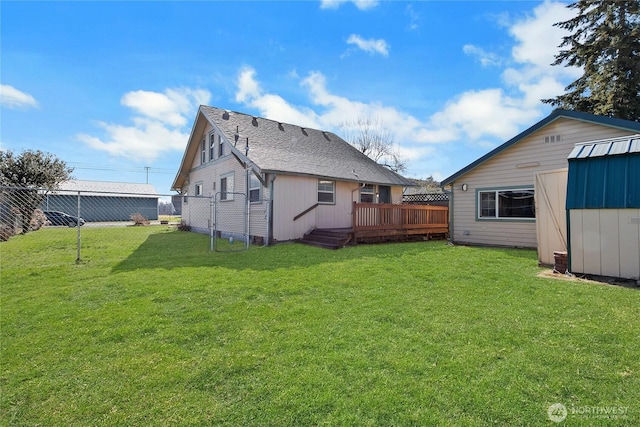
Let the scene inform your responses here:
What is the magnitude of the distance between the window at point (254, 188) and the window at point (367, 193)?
16.3 ft

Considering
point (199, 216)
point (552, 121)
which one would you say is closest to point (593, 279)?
point (552, 121)

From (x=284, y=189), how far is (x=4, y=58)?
8827mm

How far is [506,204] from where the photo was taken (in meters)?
10.0

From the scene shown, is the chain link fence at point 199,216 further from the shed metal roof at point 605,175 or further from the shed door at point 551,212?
the shed metal roof at point 605,175

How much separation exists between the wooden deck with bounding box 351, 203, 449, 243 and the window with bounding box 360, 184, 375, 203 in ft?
9.13

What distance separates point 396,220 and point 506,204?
3.68 metres

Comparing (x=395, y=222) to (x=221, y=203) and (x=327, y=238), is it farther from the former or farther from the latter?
(x=221, y=203)

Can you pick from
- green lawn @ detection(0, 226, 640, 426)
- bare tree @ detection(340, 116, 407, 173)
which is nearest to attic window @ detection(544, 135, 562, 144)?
green lawn @ detection(0, 226, 640, 426)

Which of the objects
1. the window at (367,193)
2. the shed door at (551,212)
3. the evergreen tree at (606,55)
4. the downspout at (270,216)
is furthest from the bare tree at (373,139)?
the shed door at (551,212)

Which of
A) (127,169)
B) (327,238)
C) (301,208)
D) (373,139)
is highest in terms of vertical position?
(127,169)

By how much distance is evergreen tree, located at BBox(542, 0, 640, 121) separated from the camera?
13867 mm

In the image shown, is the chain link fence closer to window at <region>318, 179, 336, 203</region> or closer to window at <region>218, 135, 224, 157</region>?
window at <region>218, 135, 224, 157</region>

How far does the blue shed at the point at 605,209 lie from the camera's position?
512 cm

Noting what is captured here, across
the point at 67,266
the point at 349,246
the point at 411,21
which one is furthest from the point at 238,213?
the point at 411,21
